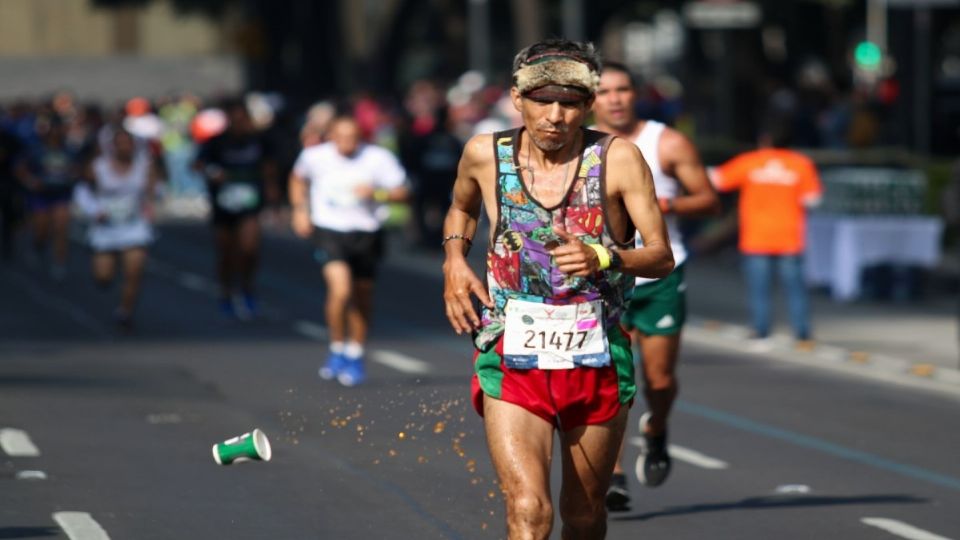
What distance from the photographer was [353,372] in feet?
48.2

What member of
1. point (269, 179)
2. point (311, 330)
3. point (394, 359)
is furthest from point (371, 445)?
point (269, 179)

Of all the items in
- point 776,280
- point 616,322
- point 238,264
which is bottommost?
point 776,280

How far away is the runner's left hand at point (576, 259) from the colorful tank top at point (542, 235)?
30 centimetres

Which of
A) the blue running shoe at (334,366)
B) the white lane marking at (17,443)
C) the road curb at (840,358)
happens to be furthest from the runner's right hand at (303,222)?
the road curb at (840,358)

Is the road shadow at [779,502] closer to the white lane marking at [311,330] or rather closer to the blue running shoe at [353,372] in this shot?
the blue running shoe at [353,372]

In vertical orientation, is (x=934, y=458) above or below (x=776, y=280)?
above

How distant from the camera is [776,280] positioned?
24.6 m

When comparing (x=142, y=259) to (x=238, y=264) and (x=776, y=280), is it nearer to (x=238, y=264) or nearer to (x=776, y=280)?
(x=238, y=264)

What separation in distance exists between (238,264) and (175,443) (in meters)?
8.62

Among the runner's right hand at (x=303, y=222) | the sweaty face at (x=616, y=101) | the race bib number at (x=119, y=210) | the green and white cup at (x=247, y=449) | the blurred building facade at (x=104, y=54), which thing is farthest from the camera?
the blurred building facade at (x=104, y=54)

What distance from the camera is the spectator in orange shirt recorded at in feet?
59.4

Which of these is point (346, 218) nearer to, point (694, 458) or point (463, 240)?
point (694, 458)

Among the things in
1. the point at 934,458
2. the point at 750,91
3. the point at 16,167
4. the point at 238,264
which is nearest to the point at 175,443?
the point at 934,458

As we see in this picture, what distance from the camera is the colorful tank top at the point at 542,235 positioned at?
261 inches
